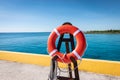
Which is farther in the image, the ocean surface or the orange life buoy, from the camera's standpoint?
the ocean surface

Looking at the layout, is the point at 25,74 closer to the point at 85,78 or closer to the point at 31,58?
the point at 31,58

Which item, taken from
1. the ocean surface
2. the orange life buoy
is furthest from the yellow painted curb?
the ocean surface

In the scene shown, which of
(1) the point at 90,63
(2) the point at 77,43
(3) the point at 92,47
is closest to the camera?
(2) the point at 77,43

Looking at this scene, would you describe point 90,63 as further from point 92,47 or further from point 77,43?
point 92,47

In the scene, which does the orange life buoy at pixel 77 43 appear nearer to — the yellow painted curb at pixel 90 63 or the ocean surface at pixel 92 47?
the yellow painted curb at pixel 90 63

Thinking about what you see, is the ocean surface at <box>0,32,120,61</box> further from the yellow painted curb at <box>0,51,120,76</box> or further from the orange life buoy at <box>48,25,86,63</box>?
the orange life buoy at <box>48,25,86,63</box>

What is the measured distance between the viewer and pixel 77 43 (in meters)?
1.83

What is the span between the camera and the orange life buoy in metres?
1.79

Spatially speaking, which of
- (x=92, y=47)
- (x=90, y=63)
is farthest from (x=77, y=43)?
(x=92, y=47)

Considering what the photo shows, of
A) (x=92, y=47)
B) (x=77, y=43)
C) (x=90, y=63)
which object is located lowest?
(x=92, y=47)

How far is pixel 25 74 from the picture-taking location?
2.67 m

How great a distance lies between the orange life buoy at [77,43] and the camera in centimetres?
179

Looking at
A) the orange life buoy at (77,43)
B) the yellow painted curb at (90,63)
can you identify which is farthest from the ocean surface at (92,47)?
the orange life buoy at (77,43)

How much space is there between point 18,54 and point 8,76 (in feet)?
3.04
